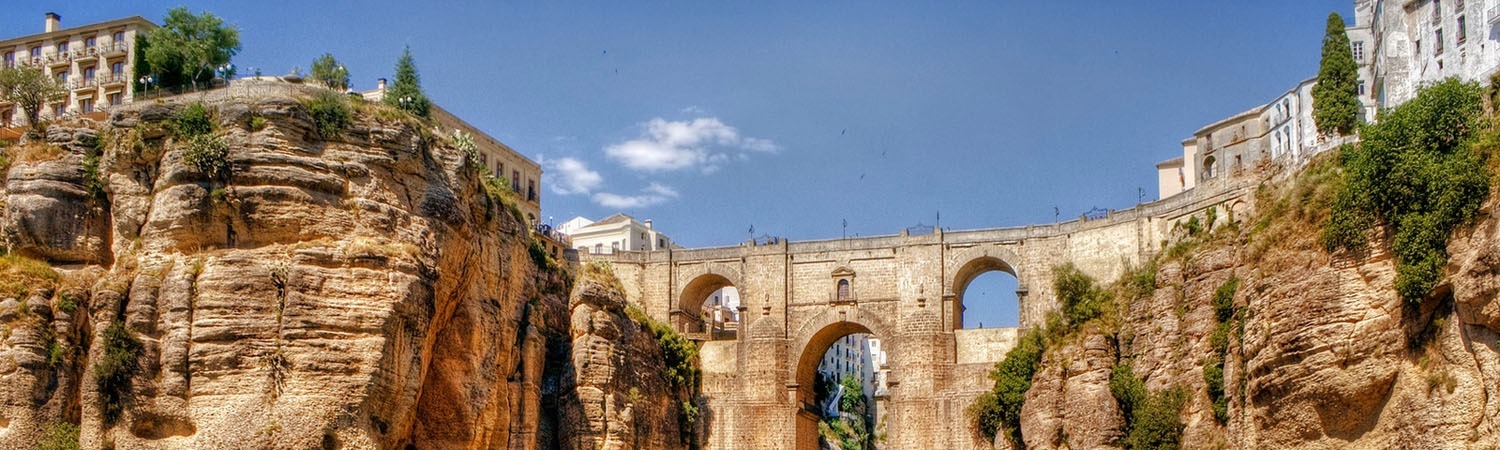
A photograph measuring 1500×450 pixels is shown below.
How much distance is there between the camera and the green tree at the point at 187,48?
51406 millimetres

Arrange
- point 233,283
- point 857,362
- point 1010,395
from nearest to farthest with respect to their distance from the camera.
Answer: point 233,283
point 1010,395
point 857,362

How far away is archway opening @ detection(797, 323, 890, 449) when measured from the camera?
65.6 metres

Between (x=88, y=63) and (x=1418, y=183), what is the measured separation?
44080 mm

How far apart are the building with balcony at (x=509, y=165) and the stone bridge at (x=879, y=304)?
16.1 feet

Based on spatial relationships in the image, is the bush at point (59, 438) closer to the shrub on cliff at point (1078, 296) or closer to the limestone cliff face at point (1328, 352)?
the limestone cliff face at point (1328, 352)

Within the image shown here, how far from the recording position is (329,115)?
43969 mm

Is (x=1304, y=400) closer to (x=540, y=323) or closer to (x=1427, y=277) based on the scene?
(x=1427, y=277)

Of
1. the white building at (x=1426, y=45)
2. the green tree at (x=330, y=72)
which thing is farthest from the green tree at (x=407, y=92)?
the white building at (x=1426, y=45)

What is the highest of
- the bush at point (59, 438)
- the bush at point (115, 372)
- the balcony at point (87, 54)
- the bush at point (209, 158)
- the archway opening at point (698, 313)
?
the balcony at point (87, 54)

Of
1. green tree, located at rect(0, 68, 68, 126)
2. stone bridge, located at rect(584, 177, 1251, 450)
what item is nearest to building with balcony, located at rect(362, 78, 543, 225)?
stone bridge, located at rect(584, 177, 1251, 450)

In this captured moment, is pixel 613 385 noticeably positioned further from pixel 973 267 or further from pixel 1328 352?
pixel 1328 352

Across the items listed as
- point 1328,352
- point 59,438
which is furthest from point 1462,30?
point 59,438

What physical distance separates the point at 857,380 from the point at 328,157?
65.2 m

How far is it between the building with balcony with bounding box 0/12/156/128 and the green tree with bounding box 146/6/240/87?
152 inches
